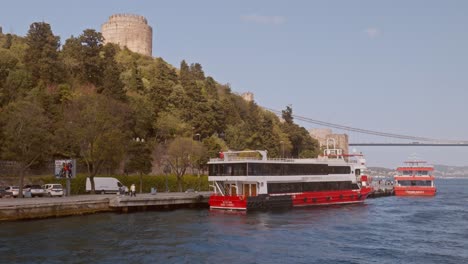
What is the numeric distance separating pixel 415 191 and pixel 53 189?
210 feet

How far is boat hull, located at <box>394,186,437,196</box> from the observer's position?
85.5 meters

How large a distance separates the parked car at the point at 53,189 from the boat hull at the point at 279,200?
15.6 metres

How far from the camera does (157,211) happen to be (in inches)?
1901

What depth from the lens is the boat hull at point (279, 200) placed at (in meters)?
49.3

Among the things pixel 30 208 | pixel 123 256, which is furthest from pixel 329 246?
pixel 30 208

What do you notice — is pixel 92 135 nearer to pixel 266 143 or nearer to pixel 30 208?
pixel 30 208

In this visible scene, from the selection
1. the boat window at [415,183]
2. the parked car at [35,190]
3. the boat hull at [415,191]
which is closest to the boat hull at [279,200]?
the parked car at [35,190]

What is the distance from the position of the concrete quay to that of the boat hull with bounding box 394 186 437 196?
46622 millimetres

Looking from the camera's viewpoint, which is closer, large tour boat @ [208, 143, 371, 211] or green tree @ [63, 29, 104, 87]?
large tour boat @ [208, 143, 371, 211]

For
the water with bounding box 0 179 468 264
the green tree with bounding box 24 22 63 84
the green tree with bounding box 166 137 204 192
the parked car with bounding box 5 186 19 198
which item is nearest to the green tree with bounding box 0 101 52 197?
the parked car with bounding box 5 186 19 198

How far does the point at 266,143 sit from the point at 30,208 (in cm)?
6015

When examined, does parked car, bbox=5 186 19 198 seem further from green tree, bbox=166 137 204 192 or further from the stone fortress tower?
the stone fortress tower

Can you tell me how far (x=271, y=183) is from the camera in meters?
52.7

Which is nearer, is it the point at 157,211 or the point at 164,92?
the point at 157,211
